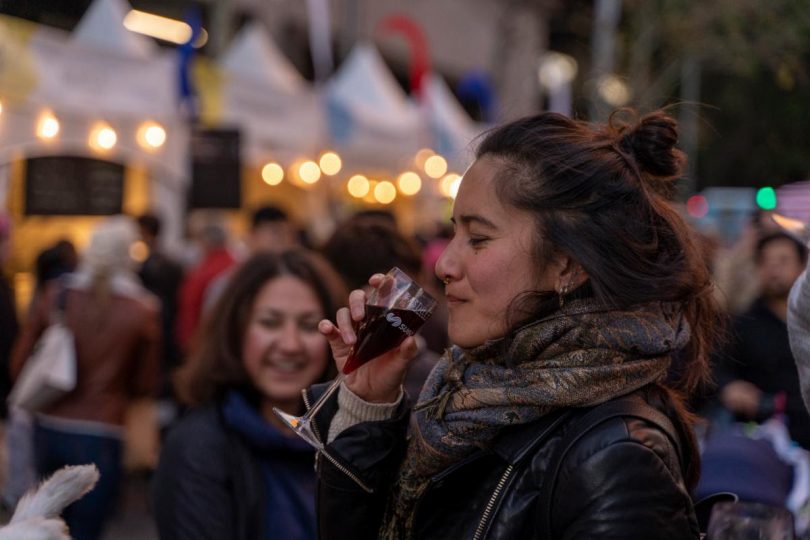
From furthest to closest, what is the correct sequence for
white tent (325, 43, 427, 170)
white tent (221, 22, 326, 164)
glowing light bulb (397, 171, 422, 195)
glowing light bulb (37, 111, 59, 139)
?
glowing light bulb (397, 171, 422, 195) < white tent (325, 43, 427, 170) < white tent (221, 22, 326, 164) < glowing light bulb (37, 111, 59, 139)

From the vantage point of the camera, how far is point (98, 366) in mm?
6016

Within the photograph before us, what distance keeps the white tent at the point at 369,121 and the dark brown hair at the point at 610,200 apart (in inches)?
364

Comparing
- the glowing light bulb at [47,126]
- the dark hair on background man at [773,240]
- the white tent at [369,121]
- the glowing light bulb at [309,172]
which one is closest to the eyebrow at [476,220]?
the dark hair on background man at [773,240]

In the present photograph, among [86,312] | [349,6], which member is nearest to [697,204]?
[349,6]

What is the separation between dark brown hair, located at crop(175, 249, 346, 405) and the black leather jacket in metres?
0.93

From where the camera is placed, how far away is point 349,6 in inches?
814

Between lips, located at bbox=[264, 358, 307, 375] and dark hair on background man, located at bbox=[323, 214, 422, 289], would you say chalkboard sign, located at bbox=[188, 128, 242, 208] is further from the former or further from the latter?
lips, located at bbox=[264, 358, 307, 375]

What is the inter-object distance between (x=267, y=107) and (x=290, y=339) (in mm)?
7370

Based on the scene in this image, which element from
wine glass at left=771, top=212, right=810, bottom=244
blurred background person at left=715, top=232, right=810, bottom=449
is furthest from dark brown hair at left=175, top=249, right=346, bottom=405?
blurred background person at left=715, top=232, right=810, bottom=449

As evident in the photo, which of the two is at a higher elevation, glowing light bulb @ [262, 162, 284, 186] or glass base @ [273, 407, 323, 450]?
glowing light bulb @ [262, 162, 284, 186]

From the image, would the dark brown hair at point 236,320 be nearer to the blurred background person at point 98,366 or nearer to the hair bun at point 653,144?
the hair bun at point 653,144

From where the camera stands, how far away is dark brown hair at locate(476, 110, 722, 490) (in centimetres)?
205

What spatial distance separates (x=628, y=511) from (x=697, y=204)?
27689 mm

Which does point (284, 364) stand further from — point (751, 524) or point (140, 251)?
point (140, 251)
